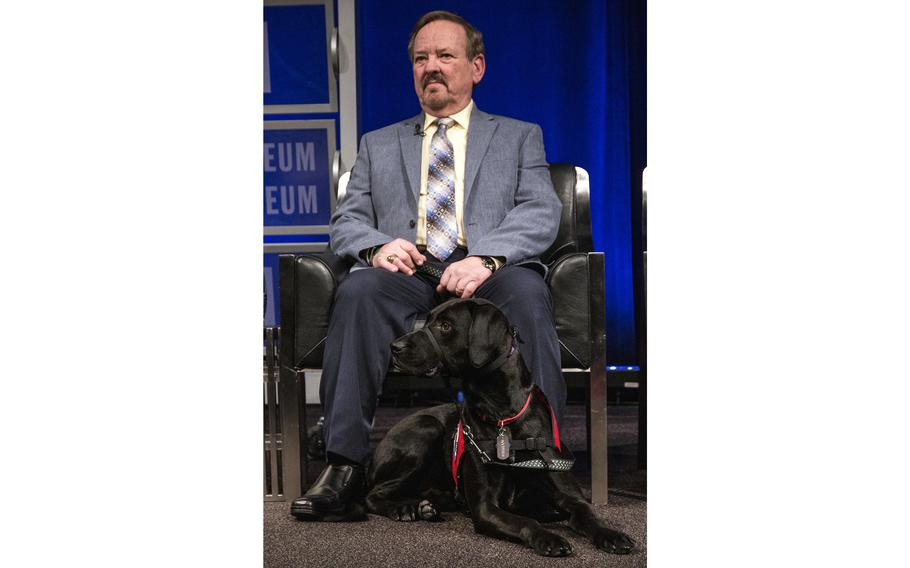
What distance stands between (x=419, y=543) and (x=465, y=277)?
25.3 inches

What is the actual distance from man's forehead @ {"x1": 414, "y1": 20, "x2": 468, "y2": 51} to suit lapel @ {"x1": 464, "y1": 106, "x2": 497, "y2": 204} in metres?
0.21

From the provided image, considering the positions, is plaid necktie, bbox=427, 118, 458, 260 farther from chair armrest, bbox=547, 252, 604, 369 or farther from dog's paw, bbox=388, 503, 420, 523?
dog's paw, bbox=388, 503, 420, 523

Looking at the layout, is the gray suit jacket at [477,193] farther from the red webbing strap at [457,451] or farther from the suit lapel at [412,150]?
the red webbing strap at [457,451]

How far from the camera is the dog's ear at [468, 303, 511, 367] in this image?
5.67ft

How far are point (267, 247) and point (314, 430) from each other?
1625mm

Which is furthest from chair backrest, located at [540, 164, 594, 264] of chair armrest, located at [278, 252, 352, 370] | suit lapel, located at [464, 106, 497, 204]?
chair armrest, located at [278, 252, 352, 370]

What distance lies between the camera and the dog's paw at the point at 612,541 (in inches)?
59.7

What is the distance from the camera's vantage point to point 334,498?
1841mm

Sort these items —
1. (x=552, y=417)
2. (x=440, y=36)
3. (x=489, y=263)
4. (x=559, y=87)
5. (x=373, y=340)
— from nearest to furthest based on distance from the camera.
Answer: (x=552, y=417)
(x=373, y=340)
(x=489, y=263)
(x=440, y=36)
(x=559, y=87)

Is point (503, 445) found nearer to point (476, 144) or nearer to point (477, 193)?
point (477, 193)

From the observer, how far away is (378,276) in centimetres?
201

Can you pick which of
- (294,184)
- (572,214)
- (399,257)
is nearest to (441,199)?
(399,257)

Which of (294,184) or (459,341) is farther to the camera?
(294,184)
